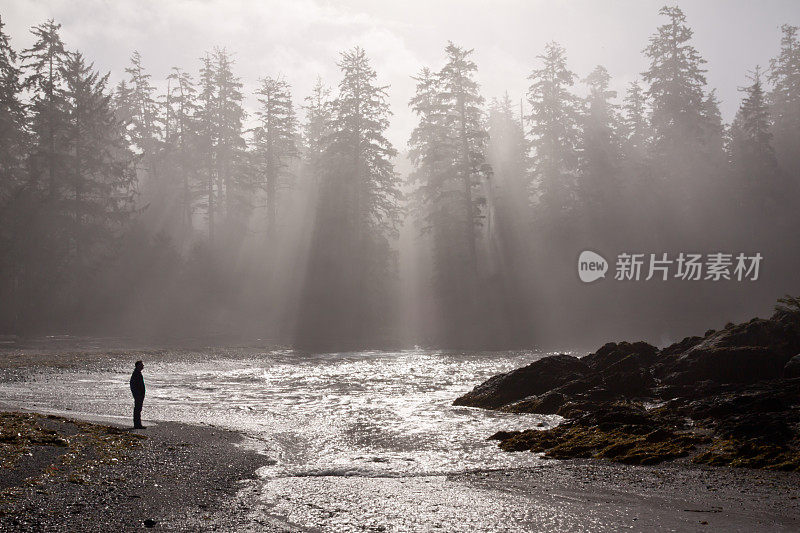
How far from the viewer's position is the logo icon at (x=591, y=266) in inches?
2092

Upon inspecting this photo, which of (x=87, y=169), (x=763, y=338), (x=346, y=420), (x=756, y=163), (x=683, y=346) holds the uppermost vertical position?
(x=756, y=163)

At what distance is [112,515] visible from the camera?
25.5 ft

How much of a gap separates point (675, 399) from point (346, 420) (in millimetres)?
9251

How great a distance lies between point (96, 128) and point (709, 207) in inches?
2275

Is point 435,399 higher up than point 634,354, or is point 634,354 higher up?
point 634,354

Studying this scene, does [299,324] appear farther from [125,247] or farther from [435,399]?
[435,399]

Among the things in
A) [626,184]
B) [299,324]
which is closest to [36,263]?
[299,324]

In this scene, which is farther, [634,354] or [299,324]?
Result: [299,324]

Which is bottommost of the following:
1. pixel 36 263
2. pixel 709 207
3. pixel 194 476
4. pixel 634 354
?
pixel 194 476


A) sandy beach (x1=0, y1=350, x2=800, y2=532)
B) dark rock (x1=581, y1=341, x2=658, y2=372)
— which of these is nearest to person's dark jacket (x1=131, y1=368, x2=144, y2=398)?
sandy beach (x1=0, y1=350, x2=800, y2=532)

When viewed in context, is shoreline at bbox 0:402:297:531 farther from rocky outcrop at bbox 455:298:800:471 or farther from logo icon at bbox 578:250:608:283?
logo icon at bbox 578:250:608:283

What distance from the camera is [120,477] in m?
9.55

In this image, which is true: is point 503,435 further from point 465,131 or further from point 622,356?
point 465,131

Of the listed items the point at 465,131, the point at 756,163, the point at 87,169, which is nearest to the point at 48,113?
the point at 87,169
